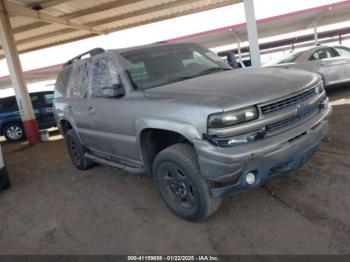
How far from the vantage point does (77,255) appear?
10.5 ft

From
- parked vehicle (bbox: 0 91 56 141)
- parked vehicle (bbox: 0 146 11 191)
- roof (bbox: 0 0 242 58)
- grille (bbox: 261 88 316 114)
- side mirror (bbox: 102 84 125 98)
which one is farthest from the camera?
parked vehicle (bbox: 0 91 56 141)

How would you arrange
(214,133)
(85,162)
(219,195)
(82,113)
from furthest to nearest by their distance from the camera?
(85,162) < (82,113) < (219,195) < (214,133)

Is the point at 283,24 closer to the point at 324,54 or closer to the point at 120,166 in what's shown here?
the point at 324,54

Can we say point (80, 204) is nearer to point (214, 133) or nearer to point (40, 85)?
point (214, 133)

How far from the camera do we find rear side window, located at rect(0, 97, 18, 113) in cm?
1190

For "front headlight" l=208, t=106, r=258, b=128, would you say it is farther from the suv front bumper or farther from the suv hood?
the suv front bumper

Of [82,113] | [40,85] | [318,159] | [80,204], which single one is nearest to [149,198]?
[80,204]

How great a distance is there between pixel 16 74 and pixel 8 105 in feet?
7.68

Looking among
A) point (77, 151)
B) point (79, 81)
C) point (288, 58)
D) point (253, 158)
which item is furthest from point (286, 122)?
point (288, 58)

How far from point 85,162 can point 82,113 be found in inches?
49.5

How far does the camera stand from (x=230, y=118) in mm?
2764

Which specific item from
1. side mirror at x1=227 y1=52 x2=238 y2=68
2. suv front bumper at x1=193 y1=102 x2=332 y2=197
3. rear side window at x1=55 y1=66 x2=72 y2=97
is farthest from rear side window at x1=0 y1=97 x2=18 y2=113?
suv front bumper at x1=193 y1=102 x2=332 y2=197

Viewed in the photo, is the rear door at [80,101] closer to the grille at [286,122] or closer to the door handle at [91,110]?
the door handle at [91,110]

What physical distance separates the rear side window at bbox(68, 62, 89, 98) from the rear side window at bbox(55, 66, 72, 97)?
9.0 inches
